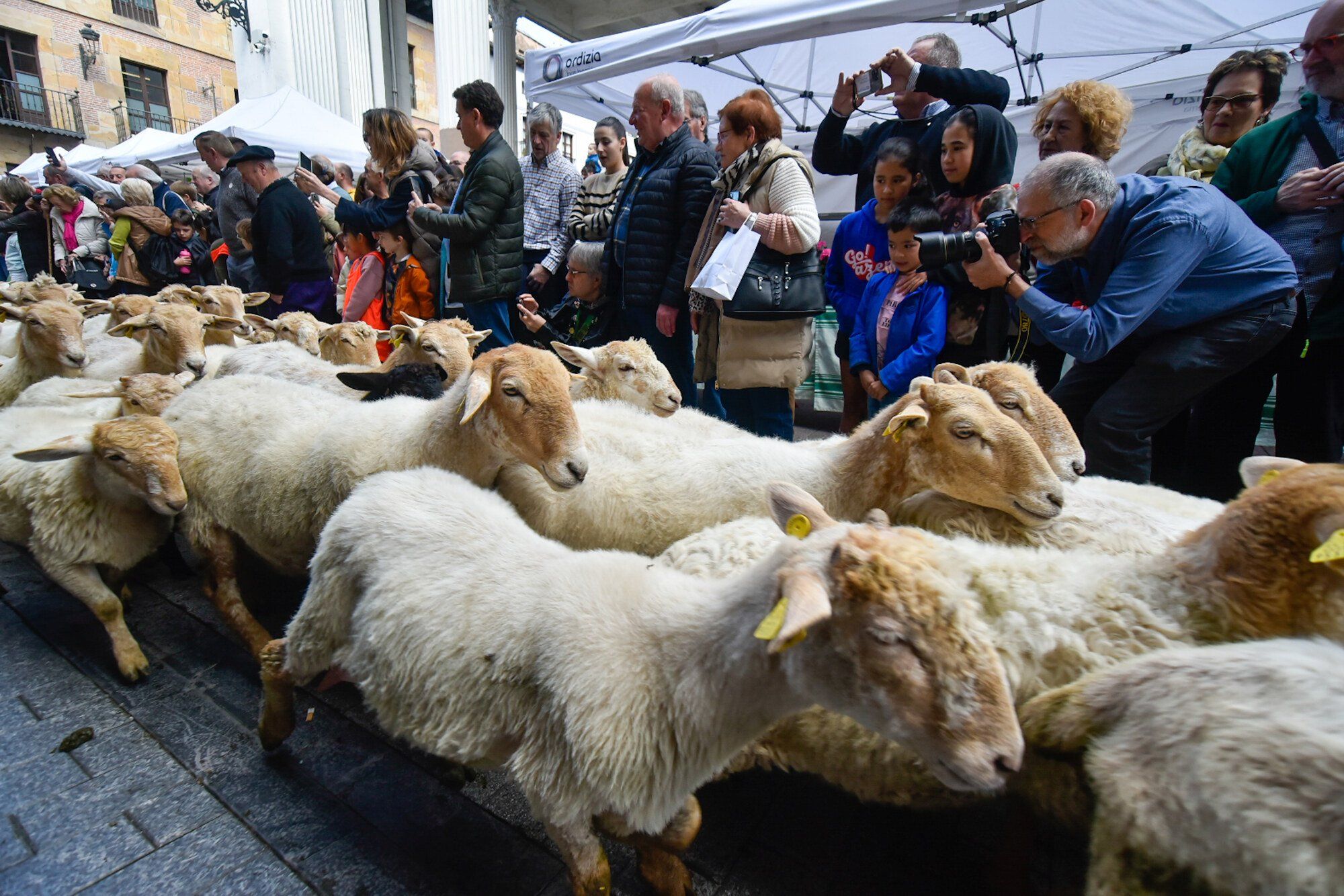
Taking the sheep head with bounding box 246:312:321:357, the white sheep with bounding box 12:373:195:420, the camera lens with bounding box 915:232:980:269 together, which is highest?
the camera lens with bounding box 915:232:980:269

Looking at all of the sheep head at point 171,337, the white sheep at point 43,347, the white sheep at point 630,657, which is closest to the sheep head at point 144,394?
the sheep head at point 171,337

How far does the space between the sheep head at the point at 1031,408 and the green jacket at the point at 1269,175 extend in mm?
1358

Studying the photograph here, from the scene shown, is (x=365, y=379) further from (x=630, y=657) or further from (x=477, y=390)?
(x=630, y=657)

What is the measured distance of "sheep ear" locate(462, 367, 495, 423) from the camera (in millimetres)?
2219

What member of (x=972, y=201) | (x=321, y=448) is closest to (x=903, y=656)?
(x=321, y=448)

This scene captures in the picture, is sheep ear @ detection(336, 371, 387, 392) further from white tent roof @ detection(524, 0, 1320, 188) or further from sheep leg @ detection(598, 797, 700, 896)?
white tent roof @ detection(524, 0, 1320, 188)

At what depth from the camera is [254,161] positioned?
5637 mm

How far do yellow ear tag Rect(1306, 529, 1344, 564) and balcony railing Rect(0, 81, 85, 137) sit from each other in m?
39.9

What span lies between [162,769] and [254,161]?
5.46m

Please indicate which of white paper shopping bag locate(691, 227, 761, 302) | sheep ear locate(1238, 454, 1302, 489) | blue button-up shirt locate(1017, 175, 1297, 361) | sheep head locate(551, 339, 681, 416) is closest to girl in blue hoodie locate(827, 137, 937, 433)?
white paper shopping bag locate(691, 227, 761, 302)

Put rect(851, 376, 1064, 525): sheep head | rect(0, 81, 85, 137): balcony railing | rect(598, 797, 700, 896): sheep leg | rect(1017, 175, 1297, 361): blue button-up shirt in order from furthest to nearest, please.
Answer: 1. rect(0, 81, 85, 137): balcony railing
2. rect(1017, 175, 1297, 361): blue button-up shirt
3. rect(851, 376, 1064, 525): sheep head
4. rect(598, 797, 700, 896): sheep leg

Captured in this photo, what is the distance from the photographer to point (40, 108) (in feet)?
91.0

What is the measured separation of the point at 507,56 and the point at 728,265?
14427 mm

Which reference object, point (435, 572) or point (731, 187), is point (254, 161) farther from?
point (435, 572)
